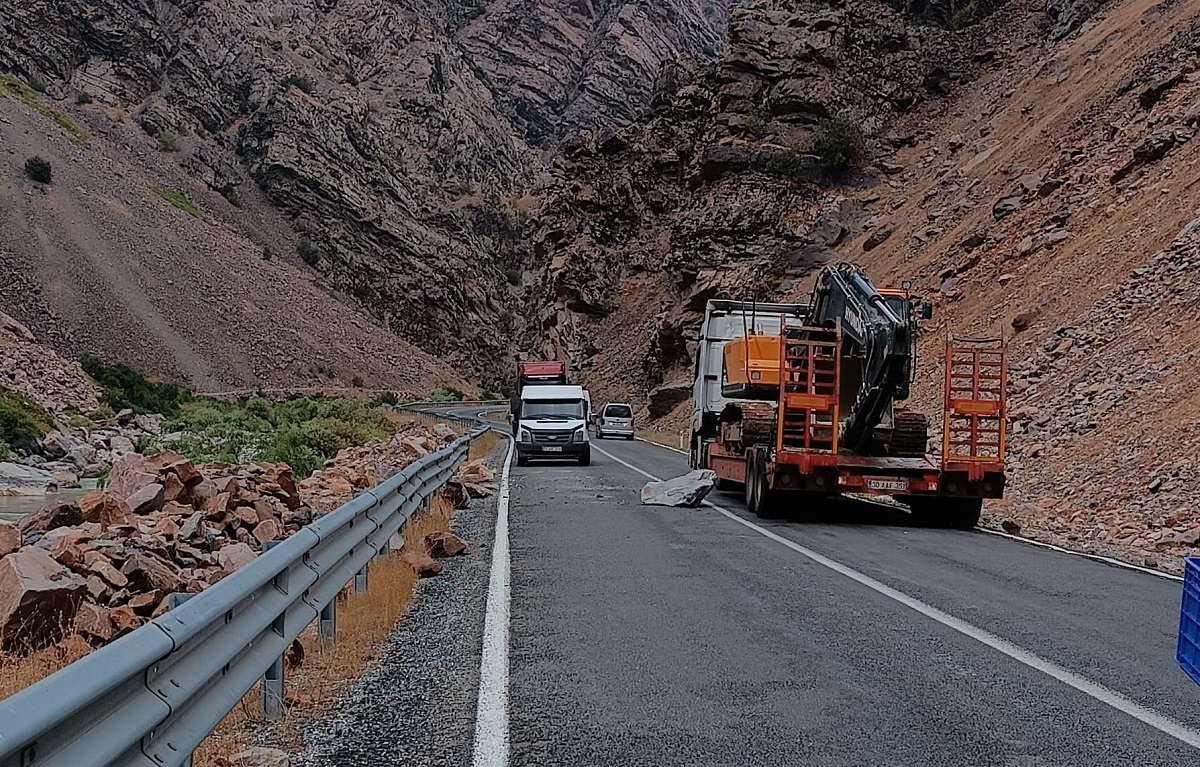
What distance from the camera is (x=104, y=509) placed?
1096cm

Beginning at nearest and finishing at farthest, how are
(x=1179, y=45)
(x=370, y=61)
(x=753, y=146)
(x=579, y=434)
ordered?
(x=579, y=434), (x=1179, y=45), (x=753, y=146), (x=370, y=61)

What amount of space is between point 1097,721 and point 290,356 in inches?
2650

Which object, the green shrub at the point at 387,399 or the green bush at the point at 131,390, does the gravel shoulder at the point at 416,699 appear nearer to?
the green bush at the point at 131,390

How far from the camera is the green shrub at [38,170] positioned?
6631 centimetres

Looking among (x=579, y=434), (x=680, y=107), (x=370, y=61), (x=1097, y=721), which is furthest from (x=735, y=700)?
(x=370, y=61)

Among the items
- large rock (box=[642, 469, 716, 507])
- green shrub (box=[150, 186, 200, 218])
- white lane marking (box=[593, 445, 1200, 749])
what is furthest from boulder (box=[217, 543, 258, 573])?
green shrub (box=[150, 186, 200, 218])

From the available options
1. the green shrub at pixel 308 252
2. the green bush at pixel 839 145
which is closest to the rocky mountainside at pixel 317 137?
the green shrub at pixel 308 252

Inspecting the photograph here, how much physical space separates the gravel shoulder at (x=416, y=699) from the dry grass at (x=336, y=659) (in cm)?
10

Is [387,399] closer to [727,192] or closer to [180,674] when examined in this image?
[727,192]

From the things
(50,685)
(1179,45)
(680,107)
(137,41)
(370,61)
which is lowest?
(50,685)

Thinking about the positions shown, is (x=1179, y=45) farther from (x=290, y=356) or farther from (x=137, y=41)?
(x=137, y=41)

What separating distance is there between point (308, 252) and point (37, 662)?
83968 mm

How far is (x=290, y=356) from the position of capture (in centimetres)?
6906

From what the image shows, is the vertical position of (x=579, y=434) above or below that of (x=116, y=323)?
below
